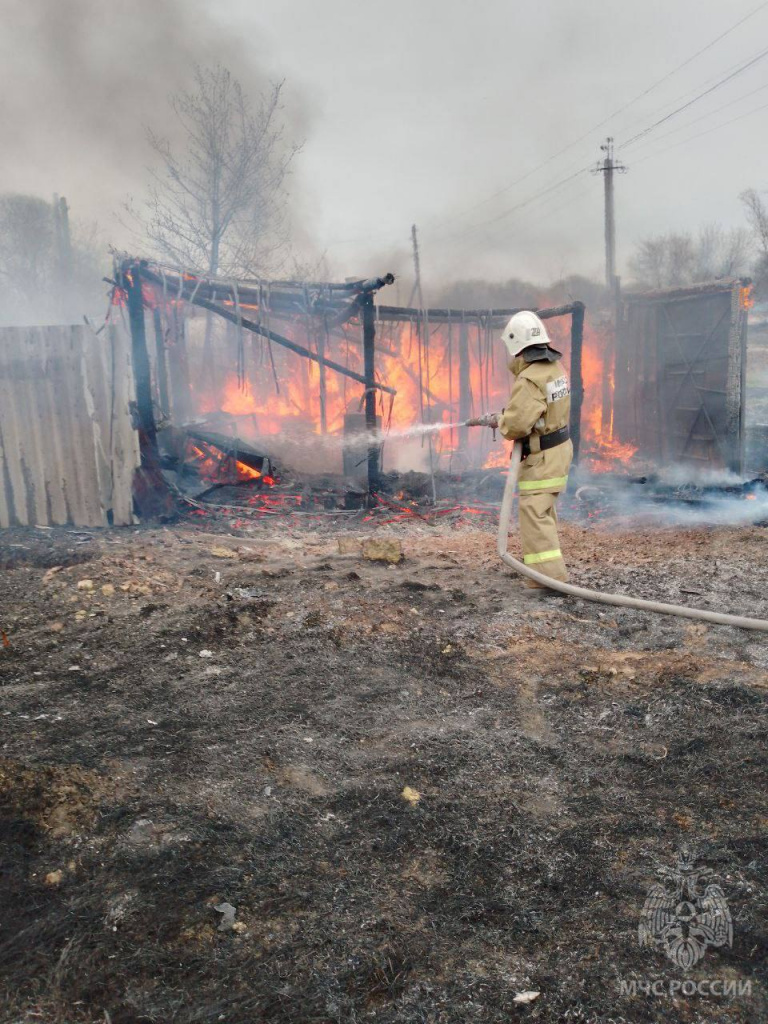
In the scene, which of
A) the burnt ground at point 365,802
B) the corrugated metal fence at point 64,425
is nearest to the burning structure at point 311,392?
the corrugated metal fence at point 64,425

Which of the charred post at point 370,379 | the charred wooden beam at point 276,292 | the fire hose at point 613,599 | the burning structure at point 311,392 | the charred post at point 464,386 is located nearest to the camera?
the fire hose at point 613,599

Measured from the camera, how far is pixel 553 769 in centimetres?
281

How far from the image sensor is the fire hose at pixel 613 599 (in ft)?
13.3

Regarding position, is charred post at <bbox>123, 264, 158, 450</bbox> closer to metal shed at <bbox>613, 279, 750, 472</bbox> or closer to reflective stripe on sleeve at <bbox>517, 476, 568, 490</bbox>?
reflective stripe on sleeve at <bbox>517, 476, 568, 490</bbox>

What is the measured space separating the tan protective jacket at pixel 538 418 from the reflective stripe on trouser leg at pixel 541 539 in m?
0.10

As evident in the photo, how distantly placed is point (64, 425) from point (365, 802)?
6.01 meters

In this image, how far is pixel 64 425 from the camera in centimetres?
703

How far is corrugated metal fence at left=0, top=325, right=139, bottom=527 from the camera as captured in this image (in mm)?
6871

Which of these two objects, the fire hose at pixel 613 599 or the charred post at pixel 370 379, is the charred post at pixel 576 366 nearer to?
the charred post at pixel 370 379

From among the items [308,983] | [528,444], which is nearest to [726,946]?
[308,983]

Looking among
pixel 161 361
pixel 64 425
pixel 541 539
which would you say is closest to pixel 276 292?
pixel 161 361

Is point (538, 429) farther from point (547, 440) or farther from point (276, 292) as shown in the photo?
point (276, 292)

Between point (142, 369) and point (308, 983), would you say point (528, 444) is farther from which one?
point (142, 369)

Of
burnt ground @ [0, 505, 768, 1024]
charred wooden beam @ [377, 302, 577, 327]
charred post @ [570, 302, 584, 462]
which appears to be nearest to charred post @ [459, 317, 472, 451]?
charred wooden beam @ [377, 302, 577, 327]
